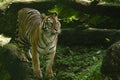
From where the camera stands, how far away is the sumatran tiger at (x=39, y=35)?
638 cm

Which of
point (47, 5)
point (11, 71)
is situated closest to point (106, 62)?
point (11, 71)

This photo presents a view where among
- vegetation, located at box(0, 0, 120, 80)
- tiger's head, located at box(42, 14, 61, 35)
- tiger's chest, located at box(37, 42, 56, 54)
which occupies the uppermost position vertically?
tiger's head, located at box(42, 14, 61, 35)

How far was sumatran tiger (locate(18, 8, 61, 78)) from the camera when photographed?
6.38m

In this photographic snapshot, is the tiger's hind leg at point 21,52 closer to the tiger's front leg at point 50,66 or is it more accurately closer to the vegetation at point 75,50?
the vegetation at point 75,50

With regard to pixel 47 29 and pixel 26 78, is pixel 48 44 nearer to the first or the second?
pixel 47 29

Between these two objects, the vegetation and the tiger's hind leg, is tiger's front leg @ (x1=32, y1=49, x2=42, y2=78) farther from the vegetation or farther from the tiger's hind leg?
the tiger's hind leg

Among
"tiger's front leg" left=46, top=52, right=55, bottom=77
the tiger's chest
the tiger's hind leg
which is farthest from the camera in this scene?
the tiger's hind leg

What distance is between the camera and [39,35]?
21.9 feet

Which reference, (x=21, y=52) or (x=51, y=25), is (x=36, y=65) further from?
(x=21, y=52)

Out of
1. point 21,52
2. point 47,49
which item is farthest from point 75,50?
point 47,49

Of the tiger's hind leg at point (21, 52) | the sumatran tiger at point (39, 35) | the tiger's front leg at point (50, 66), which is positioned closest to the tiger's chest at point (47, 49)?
the sumatran tiger at point (39, 35)

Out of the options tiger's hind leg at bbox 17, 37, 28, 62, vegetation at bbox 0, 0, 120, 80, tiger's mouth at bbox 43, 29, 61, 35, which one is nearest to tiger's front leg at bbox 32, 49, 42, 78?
vegetation at bbox 0, 0, 120, 80

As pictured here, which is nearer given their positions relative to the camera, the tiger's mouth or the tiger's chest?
the tiger's mouth

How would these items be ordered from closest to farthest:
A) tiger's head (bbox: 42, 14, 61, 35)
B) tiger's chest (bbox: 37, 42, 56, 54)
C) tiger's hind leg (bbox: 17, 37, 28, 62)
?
tiger's head (bbox: 42, 14, 61, 35) → tiger's chest (bbox: 37, 42, 56, 54) → tiger's hind leg (bbox: 17, 37, 28, 62)
